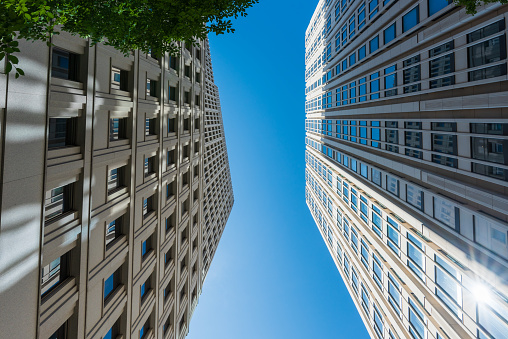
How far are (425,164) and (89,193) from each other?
2445 centimetres

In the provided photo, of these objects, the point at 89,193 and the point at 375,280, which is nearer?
the point at 89,193

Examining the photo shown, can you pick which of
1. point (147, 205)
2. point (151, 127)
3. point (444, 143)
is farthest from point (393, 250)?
point (151, 127)

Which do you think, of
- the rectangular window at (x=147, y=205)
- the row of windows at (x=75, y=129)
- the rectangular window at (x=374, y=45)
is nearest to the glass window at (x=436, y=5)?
the rectangular window at (x=374, y=45)

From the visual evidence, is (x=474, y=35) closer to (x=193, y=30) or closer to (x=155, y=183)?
(x=193, y=30)

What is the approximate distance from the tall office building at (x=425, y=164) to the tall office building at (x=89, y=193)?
2152 centimetres

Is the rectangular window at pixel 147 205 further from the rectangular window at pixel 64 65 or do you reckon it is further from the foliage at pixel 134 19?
the foliage at pixel 134 19

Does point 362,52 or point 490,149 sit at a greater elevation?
point 362,52

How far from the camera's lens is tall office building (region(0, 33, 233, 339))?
8.12 metres

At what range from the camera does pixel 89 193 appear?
1139 cm

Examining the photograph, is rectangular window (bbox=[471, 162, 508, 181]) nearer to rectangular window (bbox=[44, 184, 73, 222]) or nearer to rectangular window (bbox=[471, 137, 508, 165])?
rectangular window (bbox=[471, 137, 508, 165])

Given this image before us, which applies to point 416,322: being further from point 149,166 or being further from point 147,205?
point 149,166

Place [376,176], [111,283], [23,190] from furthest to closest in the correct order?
1. [376,176]
2. [111,283]
3. [23,190]

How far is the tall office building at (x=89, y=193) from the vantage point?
812cm

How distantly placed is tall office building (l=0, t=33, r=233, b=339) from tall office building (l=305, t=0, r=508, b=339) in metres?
21.5
